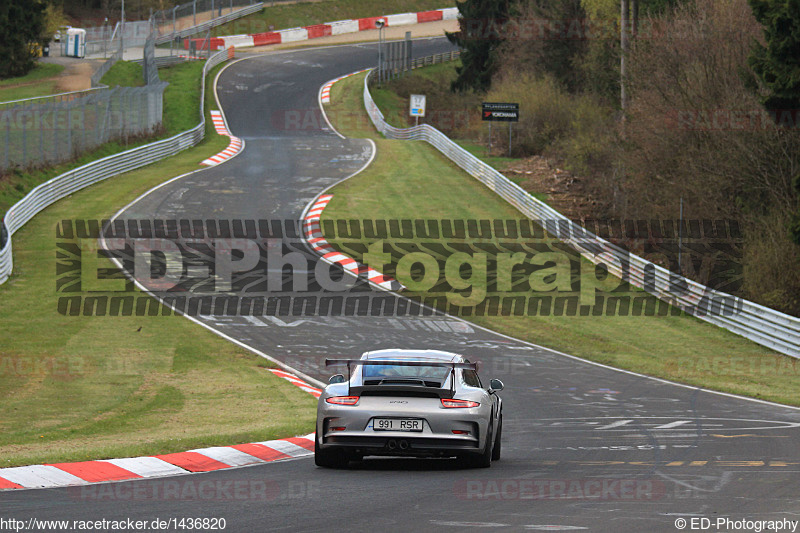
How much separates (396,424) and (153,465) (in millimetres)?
2636

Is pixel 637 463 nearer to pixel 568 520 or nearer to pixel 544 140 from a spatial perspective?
pixel 568 520

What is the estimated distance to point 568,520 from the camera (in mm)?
7836

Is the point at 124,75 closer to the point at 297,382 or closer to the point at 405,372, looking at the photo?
the point at 297,382

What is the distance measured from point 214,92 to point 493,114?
25716mm

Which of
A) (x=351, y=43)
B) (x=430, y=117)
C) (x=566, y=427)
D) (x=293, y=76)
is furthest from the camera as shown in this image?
(x=351, y=43)

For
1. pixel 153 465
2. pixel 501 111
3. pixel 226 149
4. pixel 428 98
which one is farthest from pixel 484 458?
pixel 428 98

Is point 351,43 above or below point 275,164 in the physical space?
above

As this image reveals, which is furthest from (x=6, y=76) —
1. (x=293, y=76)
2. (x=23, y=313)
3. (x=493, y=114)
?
(x=23, y=313)

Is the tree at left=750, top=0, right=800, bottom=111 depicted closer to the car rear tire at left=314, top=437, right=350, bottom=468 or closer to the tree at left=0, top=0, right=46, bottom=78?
the car rear tire at left=314, top=437, right=350, bottom=468

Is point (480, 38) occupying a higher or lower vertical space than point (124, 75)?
higher

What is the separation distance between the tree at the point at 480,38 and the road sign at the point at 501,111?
2425 cm

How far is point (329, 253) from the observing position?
A: 3334cm

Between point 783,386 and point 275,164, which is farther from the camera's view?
point 275,164

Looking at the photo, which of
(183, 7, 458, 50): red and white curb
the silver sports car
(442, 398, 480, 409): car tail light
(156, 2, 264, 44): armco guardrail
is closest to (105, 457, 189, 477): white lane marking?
the silver sports car
